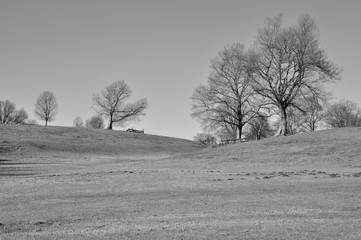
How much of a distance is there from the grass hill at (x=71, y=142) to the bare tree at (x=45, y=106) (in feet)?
106

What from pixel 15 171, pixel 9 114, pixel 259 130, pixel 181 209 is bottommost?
pixel 181 209

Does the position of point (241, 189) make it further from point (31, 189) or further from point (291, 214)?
point (31, 189)

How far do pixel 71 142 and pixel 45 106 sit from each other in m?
46.3

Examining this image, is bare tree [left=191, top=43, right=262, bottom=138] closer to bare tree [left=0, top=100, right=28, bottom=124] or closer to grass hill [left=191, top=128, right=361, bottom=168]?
grass hill [left=191, top=128, right=361, bottom=168]

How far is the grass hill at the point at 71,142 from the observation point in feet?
152

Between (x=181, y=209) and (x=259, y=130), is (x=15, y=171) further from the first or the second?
(x=259, y=130)

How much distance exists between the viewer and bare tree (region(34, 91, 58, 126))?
95.6m

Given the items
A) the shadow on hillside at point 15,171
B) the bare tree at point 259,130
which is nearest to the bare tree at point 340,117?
the bare tree at point 259,130

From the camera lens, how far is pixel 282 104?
44125 mm

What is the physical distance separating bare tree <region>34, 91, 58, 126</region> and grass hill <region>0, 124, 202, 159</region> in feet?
106

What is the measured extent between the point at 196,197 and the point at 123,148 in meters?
42.0

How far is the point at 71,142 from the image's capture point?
175 ft

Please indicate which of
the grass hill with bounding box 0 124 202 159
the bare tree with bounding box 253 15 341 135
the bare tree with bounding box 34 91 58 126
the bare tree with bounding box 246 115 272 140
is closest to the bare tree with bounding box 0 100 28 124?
the bare tree with bounding box 34 91 58 126

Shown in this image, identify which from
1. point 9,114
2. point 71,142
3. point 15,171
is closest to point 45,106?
point 9,114
